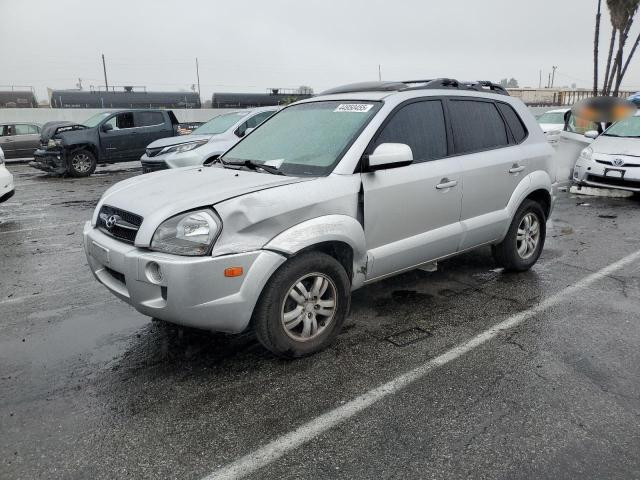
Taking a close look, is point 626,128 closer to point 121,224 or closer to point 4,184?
point 121,224

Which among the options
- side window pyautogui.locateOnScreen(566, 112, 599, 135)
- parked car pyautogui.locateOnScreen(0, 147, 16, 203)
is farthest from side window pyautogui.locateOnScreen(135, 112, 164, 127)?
side window pyautogui.locateOnScreen(566, 112, 599, 135)

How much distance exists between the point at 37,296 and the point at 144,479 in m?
3.05

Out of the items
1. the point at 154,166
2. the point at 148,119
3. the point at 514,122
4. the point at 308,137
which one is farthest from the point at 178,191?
→ the point at 148,119

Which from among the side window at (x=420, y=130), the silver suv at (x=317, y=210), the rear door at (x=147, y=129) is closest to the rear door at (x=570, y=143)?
the silver suv at (x=317, y=210)

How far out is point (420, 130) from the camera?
4.00 m

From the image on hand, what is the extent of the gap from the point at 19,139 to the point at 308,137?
1654 centimetres

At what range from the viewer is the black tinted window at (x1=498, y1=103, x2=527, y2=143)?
486 centimetres

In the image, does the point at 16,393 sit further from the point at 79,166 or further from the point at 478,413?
the point at 79,166

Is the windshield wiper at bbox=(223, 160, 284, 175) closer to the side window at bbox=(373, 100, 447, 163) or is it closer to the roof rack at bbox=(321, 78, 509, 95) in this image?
the side window at bbox=(373, 100, 447, 163)

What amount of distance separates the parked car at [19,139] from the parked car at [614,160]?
649 inches

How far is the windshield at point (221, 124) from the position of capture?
10.8m

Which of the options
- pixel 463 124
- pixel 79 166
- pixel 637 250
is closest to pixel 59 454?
pixel 463 124

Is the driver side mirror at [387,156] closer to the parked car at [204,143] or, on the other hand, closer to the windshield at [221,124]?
the parked car at [204,143]

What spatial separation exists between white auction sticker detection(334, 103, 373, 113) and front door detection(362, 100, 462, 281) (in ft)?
0.67
